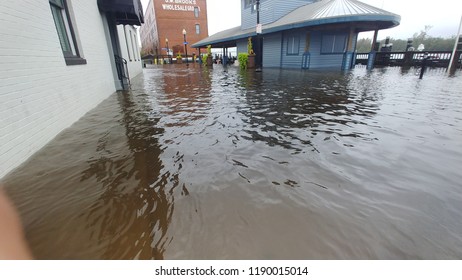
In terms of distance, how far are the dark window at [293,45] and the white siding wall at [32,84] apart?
15.9 m

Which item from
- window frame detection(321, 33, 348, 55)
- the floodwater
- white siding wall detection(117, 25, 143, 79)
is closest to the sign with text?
white siding wall detection(117, 25, 143, 79)

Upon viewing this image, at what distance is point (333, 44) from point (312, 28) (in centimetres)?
326

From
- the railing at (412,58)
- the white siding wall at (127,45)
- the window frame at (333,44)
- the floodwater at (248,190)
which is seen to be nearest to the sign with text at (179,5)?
the white siding wall at (127,45)

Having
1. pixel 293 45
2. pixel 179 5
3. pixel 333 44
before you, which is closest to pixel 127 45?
pixel 293 45

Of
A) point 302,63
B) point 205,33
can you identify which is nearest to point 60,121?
point 302,63

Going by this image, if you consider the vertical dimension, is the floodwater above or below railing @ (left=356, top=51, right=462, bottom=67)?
below

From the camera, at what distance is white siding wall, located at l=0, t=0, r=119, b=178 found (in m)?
2.90

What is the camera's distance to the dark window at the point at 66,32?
5086mm

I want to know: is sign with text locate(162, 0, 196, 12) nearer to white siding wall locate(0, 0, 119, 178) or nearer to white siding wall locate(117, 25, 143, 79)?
white siding wall locate(117, 25, 143, 79)

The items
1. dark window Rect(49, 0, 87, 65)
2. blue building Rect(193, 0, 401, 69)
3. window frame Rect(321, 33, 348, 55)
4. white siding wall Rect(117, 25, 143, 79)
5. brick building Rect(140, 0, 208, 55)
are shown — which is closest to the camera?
dark window Rect(49, 0, 87, 65)

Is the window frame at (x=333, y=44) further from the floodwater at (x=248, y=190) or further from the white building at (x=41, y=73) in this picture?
the white building at (x=41, y=73)

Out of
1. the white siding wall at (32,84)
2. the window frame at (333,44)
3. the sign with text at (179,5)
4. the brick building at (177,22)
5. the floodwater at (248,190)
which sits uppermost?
the sign with text at (179,5)

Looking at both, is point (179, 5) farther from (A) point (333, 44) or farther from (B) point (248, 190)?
(B) point (248, 190)
